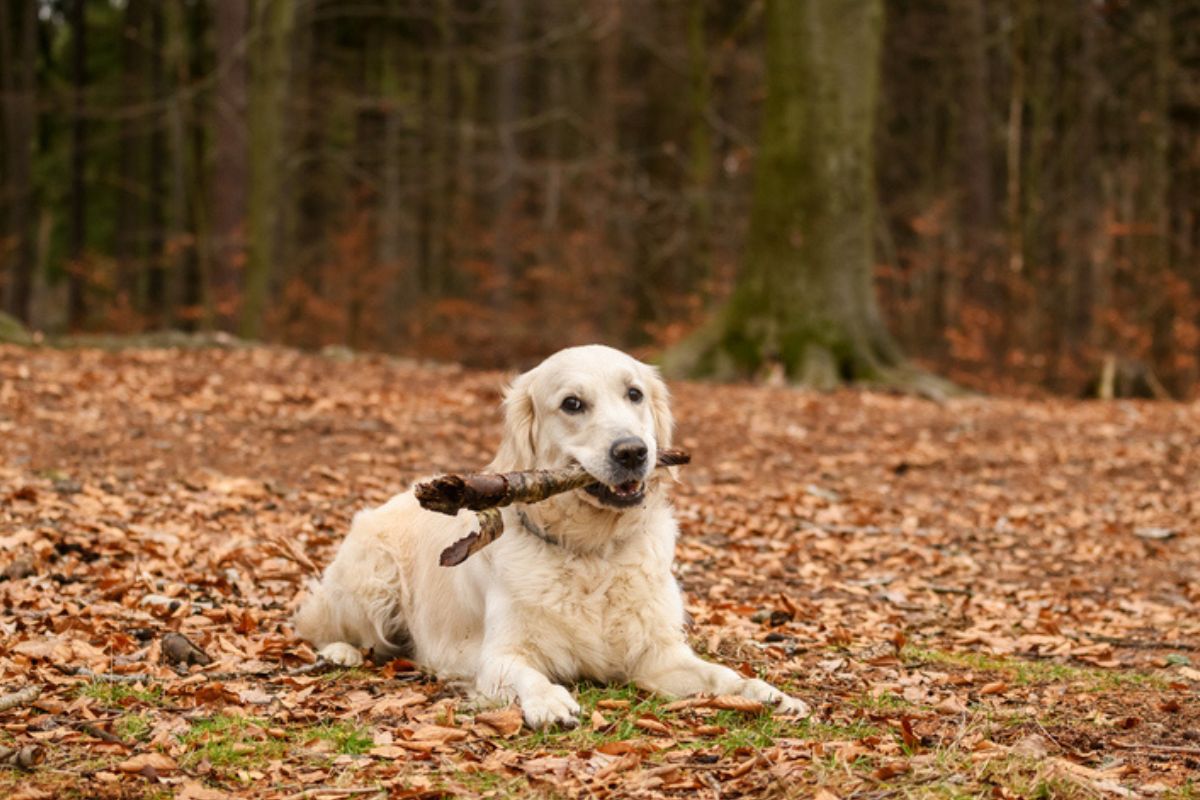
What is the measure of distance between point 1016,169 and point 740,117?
8493 mm

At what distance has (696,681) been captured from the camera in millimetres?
4332

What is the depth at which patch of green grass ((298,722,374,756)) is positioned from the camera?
3.71 meters

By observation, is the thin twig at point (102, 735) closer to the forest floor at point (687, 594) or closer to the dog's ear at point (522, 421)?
the forest floor at point (687, 594)

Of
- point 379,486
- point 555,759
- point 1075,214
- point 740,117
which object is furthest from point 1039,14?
point 555,759

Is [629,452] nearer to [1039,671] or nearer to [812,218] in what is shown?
[1039,671]

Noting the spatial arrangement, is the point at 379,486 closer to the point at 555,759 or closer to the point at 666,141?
the point at 555,759

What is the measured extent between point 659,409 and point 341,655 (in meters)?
1.60

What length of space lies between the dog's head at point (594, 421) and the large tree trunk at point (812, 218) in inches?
358

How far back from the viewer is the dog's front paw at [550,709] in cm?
391

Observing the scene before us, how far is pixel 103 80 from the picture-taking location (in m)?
30.5

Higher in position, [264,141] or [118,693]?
[264,141]

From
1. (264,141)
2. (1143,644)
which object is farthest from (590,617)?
(264,141)

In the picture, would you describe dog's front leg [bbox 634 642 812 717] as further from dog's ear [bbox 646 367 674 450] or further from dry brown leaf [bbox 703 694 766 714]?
dog's ear [bbox 646 367 674 450]

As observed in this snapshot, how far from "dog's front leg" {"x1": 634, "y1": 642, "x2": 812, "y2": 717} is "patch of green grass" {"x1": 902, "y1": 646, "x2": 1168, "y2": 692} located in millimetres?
1156
